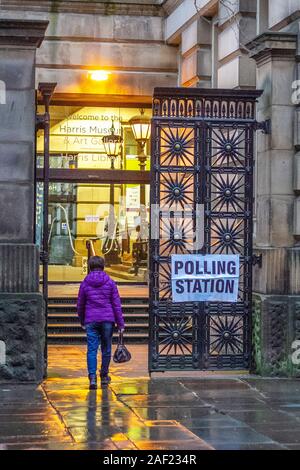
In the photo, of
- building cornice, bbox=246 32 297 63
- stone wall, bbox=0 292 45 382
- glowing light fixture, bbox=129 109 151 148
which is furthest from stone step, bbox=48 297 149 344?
building cornice, bbox=246 32 297 63

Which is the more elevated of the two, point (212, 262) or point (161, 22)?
point (161, 22)

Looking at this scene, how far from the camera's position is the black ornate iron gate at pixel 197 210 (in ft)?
44.9

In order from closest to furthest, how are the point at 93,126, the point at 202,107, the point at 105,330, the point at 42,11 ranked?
the point at 105,330
the point at 202,107
the point at 42,11
the point at 93,126

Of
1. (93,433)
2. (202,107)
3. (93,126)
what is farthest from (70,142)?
(93,433)

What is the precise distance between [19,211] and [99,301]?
60.6 inches

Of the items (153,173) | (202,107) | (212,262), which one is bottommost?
(212,262)

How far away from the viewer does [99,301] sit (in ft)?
42.7

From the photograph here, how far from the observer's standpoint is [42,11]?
66.0 ft

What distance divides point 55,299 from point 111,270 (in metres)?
3.54

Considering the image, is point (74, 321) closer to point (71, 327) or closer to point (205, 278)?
point (71, 327)

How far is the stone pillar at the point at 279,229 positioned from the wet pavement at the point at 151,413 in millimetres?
475

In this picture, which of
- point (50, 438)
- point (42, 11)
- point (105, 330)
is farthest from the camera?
point (42, 11)

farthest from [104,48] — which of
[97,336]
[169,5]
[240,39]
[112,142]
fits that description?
[97,336]

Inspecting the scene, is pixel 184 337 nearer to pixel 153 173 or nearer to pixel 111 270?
pixel 153 173
